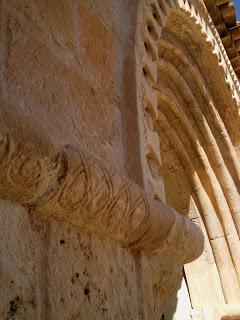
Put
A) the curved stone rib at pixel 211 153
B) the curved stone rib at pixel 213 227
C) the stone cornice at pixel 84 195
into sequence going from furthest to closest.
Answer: the curved stone rib at pixel 211 153 < the curved stone rib at pixel 213 227 < the stone cornice at pixel 84 195

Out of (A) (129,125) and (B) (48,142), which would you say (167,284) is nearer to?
(A) (129,125)

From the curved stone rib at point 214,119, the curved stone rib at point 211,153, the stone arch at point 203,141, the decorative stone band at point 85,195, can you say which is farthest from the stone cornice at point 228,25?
the decorative stone band at point 85,195

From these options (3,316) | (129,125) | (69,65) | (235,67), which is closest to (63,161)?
(3,316)

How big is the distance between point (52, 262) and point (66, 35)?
2.34ft

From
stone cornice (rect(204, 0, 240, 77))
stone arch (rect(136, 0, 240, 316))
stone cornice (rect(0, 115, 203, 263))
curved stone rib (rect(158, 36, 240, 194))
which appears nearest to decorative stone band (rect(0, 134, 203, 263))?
stone cornice (rect(0, 115, 203, 263))

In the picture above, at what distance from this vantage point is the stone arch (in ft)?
10.8

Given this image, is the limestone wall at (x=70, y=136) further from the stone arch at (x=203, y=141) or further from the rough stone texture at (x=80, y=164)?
the stone arch at (x=203, y=141)

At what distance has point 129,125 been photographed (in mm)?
1351

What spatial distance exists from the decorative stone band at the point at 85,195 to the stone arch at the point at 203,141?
2.23 meters

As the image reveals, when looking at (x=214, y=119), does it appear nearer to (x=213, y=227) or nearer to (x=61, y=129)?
(x=213, y=227)

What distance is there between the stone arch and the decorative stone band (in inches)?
87.7

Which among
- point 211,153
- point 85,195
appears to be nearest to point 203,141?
point 211,153

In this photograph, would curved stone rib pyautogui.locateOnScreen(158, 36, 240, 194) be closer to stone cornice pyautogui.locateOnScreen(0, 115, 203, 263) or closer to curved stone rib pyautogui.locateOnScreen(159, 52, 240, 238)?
curved stone rib pyautogui.locateOnScreen(159, 52, 240, 238)

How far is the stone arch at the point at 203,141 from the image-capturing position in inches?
129
